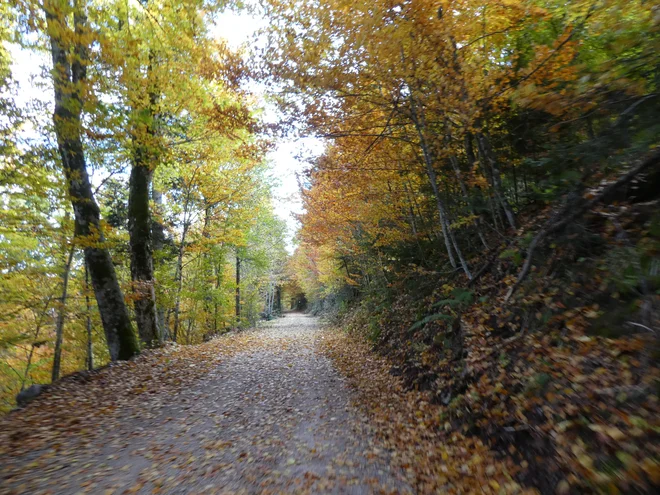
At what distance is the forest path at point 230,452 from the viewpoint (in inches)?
158

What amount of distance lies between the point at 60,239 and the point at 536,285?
10346 mm

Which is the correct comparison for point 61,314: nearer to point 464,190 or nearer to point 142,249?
point 142,249

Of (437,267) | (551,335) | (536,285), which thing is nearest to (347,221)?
(437,267)

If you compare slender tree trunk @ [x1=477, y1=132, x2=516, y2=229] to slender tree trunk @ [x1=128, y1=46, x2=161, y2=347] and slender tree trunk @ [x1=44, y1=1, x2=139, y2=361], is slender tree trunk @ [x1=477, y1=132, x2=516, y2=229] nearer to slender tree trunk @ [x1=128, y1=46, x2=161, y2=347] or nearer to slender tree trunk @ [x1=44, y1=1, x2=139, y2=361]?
slender tree trunk @ [x1=44, y1=1, x2=139, y2=361]

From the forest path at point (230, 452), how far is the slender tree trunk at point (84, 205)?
11.2 ft

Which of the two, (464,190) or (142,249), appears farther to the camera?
(142,249)

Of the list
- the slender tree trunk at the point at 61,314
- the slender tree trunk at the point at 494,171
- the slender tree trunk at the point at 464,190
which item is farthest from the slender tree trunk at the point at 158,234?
the slender tree trunk at the point at 494,171

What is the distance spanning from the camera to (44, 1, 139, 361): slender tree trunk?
7.86m

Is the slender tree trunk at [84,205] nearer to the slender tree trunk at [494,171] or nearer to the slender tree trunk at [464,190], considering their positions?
the slender tree trunk at [464,190]

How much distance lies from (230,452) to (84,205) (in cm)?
754

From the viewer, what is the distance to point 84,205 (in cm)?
916

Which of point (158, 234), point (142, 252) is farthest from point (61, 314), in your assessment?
point (158, 234)

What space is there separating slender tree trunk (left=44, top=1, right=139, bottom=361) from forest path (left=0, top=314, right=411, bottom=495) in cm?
341

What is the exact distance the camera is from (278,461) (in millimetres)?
4660
